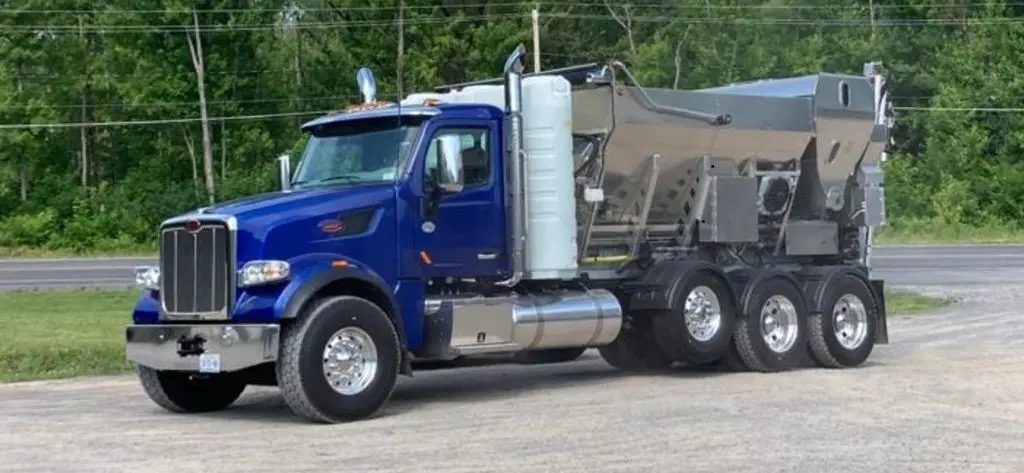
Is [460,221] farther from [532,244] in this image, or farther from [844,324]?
[844,324]

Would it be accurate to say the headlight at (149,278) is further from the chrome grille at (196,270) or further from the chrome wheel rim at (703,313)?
the chrome wheel rim at (703,313)

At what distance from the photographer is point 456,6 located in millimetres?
57656

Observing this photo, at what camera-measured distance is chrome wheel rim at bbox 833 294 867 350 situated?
17.3 meters

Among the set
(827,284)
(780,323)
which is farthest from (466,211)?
(827,284)

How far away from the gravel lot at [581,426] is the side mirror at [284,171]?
86.2 inches

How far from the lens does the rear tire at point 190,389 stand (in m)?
13.7

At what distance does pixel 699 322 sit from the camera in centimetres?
1608

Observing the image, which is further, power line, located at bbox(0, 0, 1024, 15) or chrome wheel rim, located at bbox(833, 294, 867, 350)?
power line, located at bbox(0, 0, 1024, 15)

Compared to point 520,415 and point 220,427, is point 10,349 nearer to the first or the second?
point 220,427

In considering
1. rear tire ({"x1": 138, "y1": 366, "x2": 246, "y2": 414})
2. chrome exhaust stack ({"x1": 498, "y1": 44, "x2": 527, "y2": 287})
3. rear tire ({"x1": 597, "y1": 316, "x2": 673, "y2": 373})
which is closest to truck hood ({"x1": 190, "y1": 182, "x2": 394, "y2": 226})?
chrome exhaust stack ({"x1": 498, "y1": 44, "x2": 527, "y2": 287})

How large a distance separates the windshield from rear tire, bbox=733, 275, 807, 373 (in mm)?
4633

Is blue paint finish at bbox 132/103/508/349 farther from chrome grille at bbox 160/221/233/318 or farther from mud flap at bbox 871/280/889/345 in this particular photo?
mud flap at bbox 871/280/889/345

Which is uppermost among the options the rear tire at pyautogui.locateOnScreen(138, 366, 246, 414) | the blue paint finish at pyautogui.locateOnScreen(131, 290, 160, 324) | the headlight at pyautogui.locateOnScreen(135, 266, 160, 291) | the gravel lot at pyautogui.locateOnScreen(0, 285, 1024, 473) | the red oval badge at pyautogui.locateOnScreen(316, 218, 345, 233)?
the red oval badge at pyautogui.locateOnScreen(316, 218, 345, 233)

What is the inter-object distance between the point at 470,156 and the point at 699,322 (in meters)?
3.49
